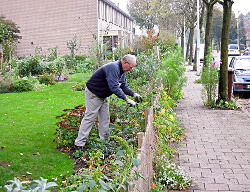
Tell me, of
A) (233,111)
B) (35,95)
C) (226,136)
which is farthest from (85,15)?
(226,136)

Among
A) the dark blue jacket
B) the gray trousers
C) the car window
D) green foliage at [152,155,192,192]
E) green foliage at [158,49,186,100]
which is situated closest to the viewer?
green foliage at [152,155,192,192]

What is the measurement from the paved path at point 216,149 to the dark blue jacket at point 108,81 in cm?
180

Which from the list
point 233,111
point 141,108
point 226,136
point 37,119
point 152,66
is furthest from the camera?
point 152,66

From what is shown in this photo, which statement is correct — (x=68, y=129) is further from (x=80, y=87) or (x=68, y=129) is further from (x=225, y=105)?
(x=80, y=87)

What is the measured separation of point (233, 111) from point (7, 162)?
26.0 feet

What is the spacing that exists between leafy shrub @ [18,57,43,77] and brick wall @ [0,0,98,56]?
18.7 meters

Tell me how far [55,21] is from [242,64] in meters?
26.9

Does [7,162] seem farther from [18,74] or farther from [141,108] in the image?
[18,74]

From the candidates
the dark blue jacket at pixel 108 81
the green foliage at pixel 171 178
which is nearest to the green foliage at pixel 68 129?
the dark blue jacket at pixel 108 81

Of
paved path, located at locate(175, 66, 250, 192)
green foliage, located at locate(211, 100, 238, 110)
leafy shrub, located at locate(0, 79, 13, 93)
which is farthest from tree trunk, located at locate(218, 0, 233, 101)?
leafy shrub, located at locate(0, 79, 13, 93)

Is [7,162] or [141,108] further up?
[141,108]

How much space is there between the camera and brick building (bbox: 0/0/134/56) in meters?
38.5

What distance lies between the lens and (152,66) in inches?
567

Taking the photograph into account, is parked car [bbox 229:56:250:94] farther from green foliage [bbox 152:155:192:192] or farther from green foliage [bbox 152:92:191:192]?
green foliage [bbox 152:155:192:192]
